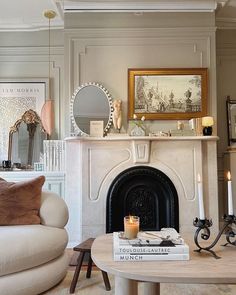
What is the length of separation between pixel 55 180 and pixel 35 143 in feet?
2.12

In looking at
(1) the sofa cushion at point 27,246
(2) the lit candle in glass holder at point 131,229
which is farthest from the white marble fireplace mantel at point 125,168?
(2) the lit candle in glass holder at point 131,229

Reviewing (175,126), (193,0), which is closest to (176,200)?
(175,126)

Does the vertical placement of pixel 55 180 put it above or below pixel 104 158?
below

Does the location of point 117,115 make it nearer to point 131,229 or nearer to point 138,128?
point 138,128

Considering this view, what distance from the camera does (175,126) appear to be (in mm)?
3611

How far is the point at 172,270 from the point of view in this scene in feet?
4.22

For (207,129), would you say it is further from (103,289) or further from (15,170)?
(15,170)

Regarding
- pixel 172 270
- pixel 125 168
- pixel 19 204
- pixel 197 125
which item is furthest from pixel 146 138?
pixel 172 270

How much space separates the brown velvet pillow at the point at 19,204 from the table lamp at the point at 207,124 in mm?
1990

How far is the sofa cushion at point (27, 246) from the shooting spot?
1.97 metres

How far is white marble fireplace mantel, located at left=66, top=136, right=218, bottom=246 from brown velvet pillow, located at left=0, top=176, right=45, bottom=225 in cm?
99

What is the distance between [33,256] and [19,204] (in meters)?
0.52

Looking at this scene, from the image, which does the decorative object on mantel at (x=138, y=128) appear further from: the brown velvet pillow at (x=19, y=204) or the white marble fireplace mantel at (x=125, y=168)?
the brown velvet pillow at (x=19, y=204)

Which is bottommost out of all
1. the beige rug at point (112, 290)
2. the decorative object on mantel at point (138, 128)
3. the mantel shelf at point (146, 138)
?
the beige rug at point (112, 290)
